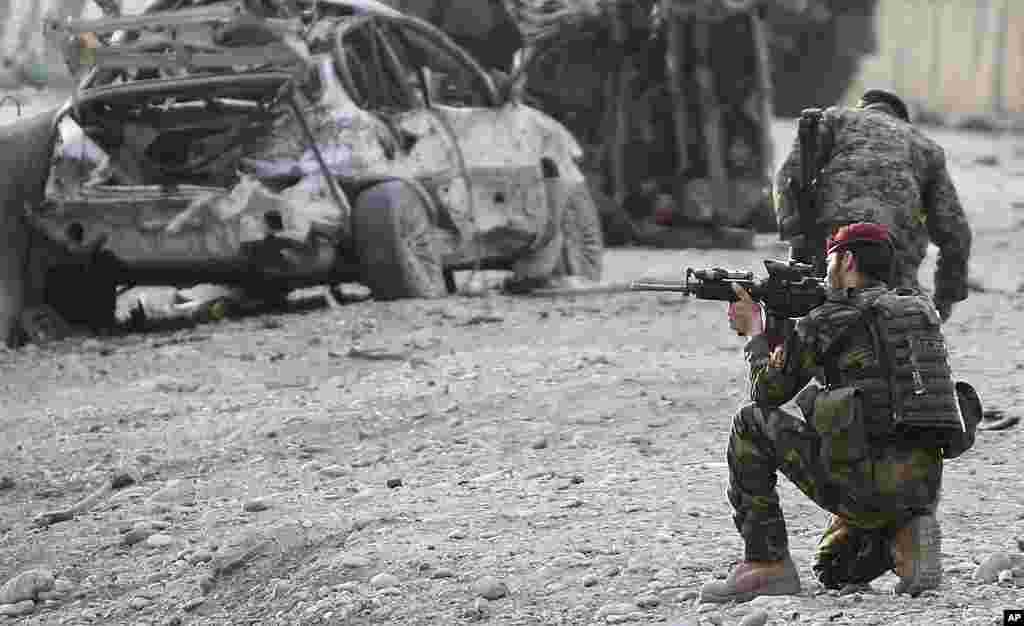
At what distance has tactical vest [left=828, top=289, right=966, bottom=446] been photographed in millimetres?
5164

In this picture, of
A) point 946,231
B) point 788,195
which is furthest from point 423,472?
point 946,231

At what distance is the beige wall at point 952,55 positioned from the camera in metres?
33.2

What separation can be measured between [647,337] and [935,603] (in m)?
6.01

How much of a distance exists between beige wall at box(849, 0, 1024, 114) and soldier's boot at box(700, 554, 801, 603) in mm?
28620

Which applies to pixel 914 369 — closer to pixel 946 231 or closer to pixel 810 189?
pixel 810 189

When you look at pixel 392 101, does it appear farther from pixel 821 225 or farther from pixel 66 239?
pixel 821 225

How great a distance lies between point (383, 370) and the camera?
10.0 m

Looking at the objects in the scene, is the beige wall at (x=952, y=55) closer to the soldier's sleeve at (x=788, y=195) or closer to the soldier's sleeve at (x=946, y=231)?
the soldier's sleeve at (x=946, y=231)

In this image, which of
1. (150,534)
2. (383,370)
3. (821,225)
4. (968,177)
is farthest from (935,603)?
(968,177)

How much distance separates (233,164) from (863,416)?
22.4 feet

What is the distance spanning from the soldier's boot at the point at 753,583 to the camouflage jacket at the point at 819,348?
16.8 inches

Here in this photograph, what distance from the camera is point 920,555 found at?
5199 millimetres

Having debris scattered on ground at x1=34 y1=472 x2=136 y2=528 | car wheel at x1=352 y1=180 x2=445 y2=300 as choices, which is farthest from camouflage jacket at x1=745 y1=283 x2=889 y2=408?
car wheel at x1=352 y1=180 x2=445 y2=300

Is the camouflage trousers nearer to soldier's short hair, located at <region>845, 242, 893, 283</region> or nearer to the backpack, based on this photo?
the backpack
